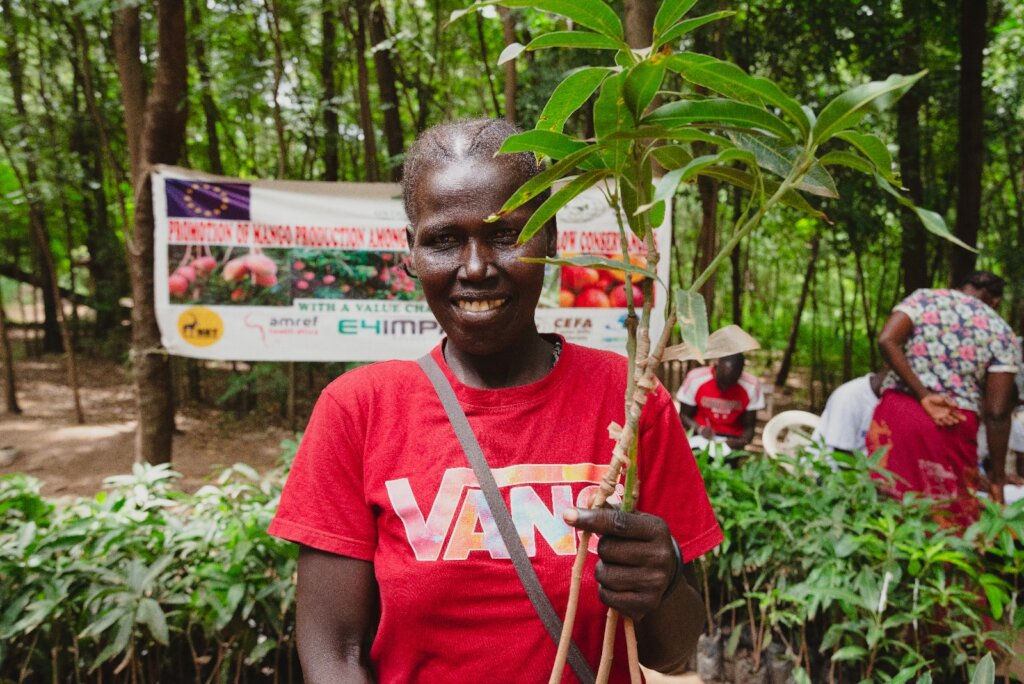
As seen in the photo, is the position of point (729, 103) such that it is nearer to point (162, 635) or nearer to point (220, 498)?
point (162, 635)

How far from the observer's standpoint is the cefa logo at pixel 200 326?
413 cm

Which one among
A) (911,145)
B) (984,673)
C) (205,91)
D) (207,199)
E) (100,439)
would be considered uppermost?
(205,91)

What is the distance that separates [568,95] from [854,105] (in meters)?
0.32

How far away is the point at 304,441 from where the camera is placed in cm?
112

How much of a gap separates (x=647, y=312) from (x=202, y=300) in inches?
151

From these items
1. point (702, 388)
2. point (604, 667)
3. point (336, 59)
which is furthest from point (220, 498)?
point (336, 59)

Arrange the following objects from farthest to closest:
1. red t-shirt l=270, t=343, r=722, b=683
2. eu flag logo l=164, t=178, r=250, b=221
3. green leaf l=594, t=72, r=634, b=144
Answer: eu flag logo l=164, t=178, r=250, b=221 → red t-shirt l=270, t=343, r=722, b=683 → green leaf l=594, t=72, r=634, b=144

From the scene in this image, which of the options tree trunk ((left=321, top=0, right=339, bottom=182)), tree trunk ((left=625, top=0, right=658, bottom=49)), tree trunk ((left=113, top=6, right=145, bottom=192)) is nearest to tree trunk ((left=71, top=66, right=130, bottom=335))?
tree trunk ((left=321, top=0, right=339, bottom=182))

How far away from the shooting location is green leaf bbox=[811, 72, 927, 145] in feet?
2.19

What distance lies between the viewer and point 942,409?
3.33 metres

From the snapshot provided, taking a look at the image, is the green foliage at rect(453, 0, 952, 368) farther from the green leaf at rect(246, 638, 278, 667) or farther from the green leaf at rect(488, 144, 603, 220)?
the green leaf at rect(246, 638, 278, 667)

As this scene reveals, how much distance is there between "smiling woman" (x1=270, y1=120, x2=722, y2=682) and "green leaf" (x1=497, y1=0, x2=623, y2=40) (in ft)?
1.04

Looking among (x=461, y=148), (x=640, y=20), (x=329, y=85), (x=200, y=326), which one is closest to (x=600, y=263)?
Result: (x=461, y=148)

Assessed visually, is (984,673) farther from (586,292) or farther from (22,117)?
(22,117)
